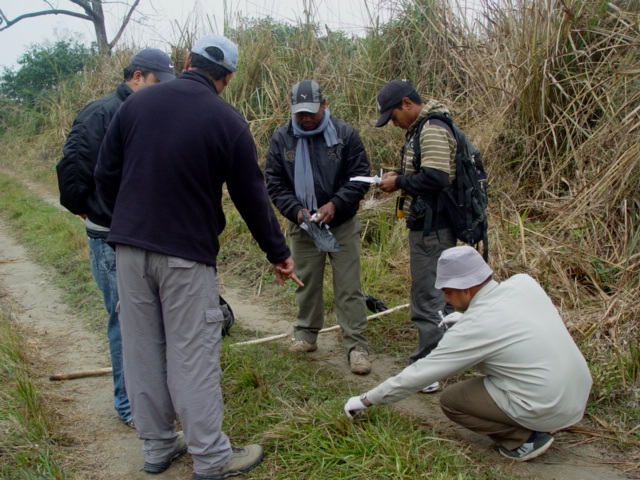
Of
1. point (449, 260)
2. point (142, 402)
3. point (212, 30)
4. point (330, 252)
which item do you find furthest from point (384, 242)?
point (212, 30)

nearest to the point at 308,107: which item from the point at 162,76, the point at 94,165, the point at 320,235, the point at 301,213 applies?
the point at 301,213

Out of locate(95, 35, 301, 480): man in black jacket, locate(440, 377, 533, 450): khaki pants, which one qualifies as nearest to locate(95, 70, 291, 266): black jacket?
locate(95, 35, 301, 480): man in black jacket

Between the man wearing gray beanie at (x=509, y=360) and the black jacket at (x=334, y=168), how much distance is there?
128 cm

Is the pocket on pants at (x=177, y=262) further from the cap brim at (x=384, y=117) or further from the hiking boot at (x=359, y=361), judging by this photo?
the hiking boot at (x=359, y=361)

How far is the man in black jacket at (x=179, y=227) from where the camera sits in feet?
9.27

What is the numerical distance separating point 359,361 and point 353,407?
1194mm

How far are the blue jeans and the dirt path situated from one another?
16 centimetres

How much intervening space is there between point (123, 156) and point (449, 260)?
1.65m

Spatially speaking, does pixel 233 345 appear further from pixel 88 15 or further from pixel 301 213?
pixel 88 15

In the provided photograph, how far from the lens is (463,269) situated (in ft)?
10.3

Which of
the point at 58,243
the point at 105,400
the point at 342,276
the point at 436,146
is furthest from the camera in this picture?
the point at 58,243

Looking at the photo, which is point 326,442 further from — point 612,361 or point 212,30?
point 212,30

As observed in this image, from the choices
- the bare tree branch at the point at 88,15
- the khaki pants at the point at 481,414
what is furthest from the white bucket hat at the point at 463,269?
the bare tree branch at the point at 88,15

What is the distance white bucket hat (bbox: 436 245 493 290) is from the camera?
10.3ft
